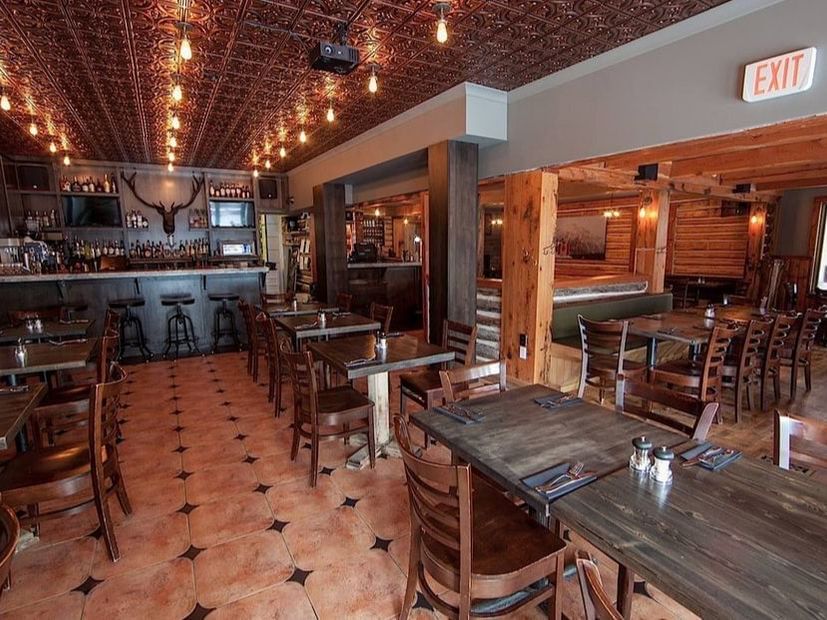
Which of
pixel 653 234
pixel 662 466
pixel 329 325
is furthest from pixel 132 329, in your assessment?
pixel 653 234

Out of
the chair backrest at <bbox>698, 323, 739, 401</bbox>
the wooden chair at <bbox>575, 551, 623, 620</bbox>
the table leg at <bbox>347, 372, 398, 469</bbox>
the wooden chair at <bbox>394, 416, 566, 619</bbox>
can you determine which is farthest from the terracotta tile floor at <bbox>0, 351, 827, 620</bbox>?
the wooden chair at <bbox>575, 551, 623, 620</bbox>

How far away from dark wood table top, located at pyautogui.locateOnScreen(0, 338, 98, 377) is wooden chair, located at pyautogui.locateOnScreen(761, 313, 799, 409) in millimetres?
5867

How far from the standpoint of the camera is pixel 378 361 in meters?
3.06

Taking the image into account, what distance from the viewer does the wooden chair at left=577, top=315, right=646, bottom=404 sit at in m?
3.88

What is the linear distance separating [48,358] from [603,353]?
4538mm

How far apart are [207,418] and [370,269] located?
4.23 meters

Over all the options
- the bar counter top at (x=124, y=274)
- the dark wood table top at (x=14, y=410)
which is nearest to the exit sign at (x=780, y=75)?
the dark wood table top at (x=14, y=410)

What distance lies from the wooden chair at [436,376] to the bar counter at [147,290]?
13.4 feet

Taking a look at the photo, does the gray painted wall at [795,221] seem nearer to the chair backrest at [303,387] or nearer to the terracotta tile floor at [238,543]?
the terracotta tile floor at [238,543]

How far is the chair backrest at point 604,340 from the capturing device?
3863 millimetres

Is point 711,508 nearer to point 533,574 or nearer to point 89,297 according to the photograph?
point 533,574

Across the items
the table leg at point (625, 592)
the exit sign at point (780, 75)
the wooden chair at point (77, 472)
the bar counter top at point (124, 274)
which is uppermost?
the exit sign at point (780, 75)

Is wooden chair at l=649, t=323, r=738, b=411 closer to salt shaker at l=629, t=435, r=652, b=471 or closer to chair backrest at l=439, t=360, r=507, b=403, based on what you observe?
chair backrest at l=439, t=360, r=507, b=403

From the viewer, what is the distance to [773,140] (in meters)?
3.59
